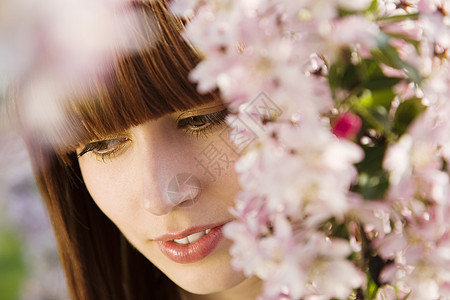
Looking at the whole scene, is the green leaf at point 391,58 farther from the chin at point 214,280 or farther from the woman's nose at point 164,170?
the chin at point 214,280

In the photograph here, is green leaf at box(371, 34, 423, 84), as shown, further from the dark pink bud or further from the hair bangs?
the hair bangs

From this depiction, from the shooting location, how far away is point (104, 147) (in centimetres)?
101

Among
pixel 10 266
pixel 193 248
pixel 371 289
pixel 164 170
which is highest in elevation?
pixel 10 266

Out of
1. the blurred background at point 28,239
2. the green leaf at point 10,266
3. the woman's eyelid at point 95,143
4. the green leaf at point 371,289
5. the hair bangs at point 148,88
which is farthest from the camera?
the green leaf at point 10,266

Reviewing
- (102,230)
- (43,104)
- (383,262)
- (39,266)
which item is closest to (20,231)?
(39,266)

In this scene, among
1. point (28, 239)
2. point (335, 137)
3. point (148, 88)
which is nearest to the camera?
point (335, 137)

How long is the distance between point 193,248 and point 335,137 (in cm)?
51

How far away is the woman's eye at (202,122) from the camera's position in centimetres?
92

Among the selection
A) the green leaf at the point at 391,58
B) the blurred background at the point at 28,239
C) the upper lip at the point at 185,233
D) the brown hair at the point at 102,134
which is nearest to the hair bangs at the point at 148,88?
the brown hair at the point at 102,134

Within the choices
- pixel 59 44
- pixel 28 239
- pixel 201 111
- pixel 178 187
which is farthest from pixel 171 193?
pixel 28 239

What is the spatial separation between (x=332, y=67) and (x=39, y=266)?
2.63 metres

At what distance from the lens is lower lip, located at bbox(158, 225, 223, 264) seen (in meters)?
0.99

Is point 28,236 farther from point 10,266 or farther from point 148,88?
point 148,88

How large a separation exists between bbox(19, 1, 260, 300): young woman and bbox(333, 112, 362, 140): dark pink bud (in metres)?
0.33
